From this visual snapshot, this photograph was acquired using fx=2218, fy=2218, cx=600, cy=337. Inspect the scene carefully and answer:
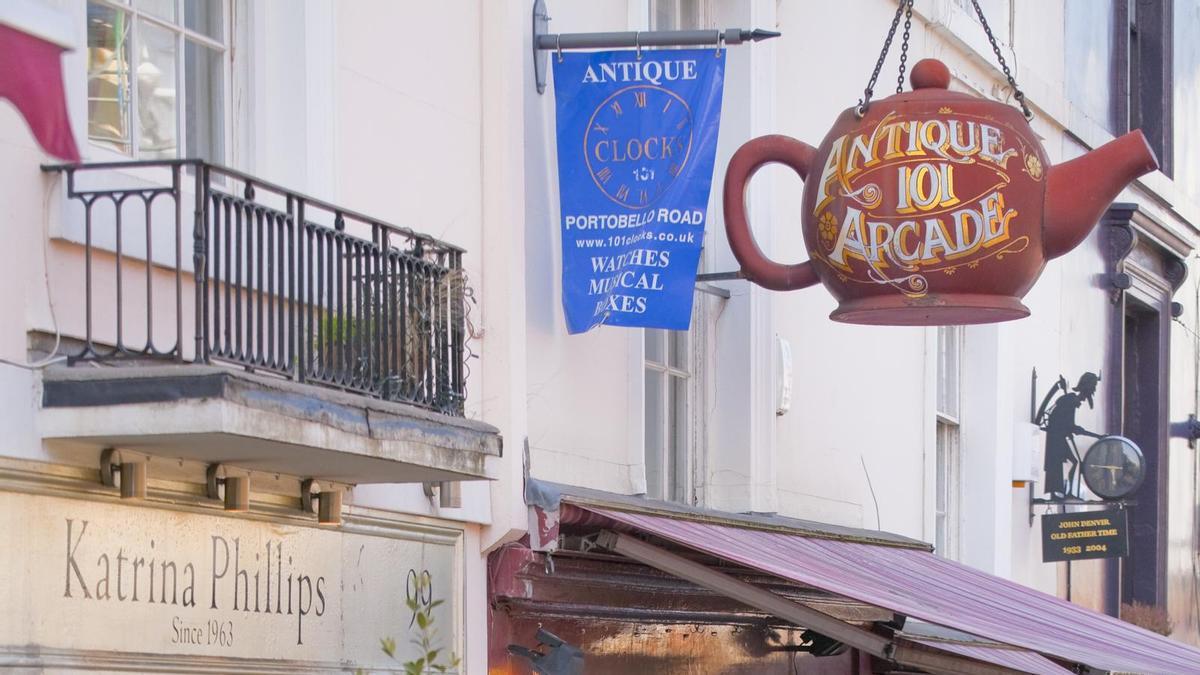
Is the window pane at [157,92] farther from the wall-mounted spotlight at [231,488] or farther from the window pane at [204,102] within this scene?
the wall-mounted spotlight at [231,488]

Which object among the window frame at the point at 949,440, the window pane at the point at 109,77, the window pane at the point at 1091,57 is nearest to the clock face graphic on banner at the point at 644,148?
the window pane at the point at 109,77

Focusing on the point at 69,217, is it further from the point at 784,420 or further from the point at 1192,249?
the point at 1192,249

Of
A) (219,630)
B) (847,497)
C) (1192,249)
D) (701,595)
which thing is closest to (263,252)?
(219,630)

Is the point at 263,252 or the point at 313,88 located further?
the point at 313,88

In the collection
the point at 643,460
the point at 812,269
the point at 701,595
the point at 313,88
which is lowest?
the point at 701,595

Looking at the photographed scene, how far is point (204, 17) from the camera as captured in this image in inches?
282

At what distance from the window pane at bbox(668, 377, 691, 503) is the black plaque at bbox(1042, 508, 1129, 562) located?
5.04 metres

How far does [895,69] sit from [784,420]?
2.94 m

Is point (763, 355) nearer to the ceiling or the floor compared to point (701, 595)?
nearer to the ceiling

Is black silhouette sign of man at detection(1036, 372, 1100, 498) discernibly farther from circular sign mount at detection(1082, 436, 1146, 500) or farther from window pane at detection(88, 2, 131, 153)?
window pane at detection(88, 2, 131, 153)

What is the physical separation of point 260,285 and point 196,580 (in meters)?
0.93

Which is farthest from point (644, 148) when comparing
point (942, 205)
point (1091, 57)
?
point (1091, 57)

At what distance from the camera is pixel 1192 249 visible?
18.9 meters

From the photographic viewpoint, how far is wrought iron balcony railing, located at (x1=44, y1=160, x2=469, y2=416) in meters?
5.97
